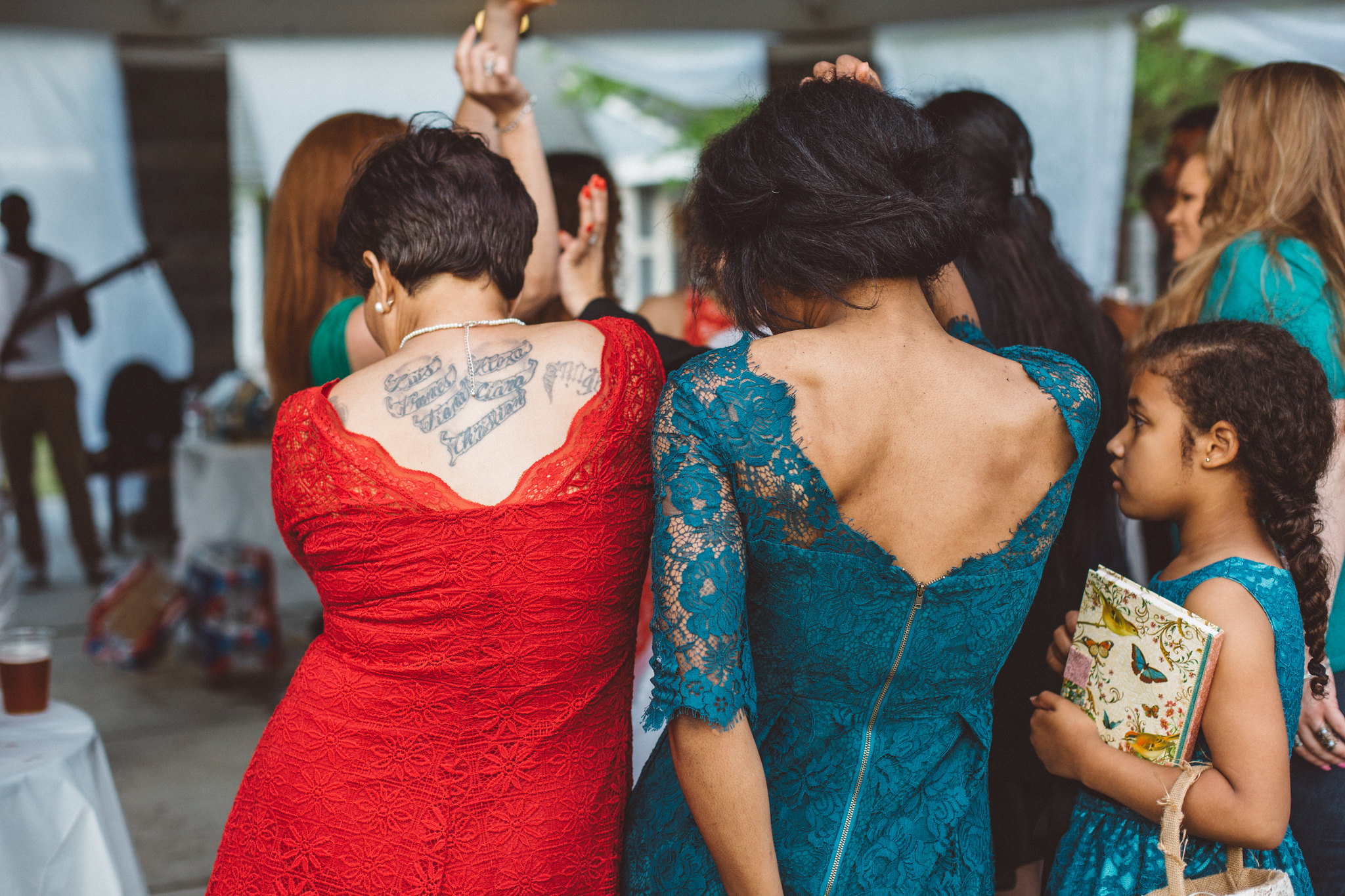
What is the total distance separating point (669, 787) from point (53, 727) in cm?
130

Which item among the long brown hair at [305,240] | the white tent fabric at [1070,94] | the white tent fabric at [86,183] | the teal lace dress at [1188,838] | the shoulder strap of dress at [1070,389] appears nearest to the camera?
the shoulder strap of dress at [1070,389]

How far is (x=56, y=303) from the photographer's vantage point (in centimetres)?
596

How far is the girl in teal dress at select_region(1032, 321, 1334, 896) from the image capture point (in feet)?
4.26

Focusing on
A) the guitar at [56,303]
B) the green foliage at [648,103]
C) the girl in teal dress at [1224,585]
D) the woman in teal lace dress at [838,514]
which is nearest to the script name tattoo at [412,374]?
the woman in teal lace dress at [838,514]

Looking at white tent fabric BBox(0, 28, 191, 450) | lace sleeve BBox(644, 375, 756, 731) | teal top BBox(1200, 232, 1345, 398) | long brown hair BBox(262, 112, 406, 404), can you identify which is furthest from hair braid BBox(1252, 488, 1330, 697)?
white tent fabric BBox(0, 28, 191, 450)

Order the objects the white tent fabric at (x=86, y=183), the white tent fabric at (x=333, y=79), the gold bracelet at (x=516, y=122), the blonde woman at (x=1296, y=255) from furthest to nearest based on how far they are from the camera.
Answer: the white tent fabric at (x=333, y=79) < the white tent fabric at (x=86, y=183) < the gold bracelet at (x=516, y=122) < the blonde woman at (x=1296, y=255)

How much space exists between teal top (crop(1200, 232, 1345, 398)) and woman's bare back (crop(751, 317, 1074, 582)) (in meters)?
0.87

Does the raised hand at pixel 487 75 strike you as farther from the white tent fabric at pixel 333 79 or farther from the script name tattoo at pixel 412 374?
the white tent fabric at pixel 333 79

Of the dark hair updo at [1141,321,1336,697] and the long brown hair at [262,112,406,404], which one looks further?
the long brown hair at [262,112,406,404]

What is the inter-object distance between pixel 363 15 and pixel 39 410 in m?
2.94

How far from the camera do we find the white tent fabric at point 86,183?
5.65m

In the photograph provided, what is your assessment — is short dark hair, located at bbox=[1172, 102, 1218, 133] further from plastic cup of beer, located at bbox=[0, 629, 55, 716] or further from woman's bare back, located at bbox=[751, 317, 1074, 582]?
plastic cup of beer, located at bbox=[0, 629, 55, 716]

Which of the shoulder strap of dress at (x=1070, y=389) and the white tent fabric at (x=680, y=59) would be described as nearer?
the shoulder strap of dress at (x=1070, y=389)

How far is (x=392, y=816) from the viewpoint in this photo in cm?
123
